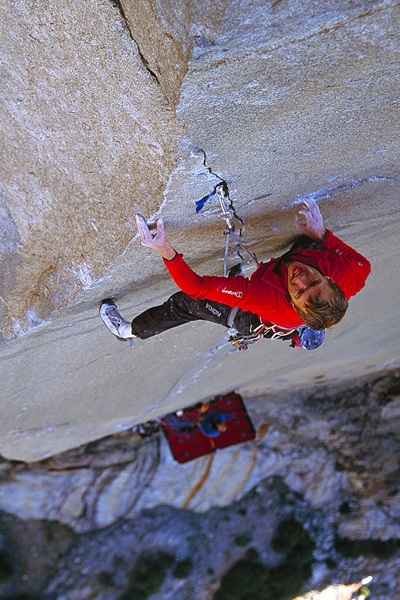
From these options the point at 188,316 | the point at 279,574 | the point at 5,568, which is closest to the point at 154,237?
the point at 188,316

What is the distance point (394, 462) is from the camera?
5125 mm

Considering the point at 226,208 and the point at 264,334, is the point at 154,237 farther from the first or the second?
the point at 264,334

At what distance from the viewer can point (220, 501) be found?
5406 millimetres

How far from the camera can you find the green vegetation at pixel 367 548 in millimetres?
5109

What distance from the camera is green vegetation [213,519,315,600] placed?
523cm

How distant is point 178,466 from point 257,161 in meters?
3.97

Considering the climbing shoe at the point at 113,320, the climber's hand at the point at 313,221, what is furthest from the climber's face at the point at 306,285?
the climbing shoe at the point at 113,320

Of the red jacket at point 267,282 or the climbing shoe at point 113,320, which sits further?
the climbing shoe at point 113,320

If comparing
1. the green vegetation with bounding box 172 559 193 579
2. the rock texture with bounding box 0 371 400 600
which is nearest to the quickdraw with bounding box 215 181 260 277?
the rock texture with bounding box 0 371 400 600

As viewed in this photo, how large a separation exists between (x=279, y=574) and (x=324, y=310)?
168 inches

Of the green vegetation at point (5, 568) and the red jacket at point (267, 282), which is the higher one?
the red jacket at point (267, 282)

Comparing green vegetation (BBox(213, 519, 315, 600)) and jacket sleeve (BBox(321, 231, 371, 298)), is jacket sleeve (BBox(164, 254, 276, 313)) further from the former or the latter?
green vegetation (BBox(213, 519, 315, 600))

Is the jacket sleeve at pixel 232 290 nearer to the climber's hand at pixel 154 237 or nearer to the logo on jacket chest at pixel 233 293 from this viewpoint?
the logo on jacket chest at pixel 233 293

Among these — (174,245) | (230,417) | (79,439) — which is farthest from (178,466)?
(174,245)
